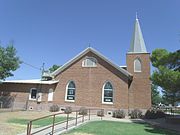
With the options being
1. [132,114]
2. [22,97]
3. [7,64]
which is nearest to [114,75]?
[132,114]

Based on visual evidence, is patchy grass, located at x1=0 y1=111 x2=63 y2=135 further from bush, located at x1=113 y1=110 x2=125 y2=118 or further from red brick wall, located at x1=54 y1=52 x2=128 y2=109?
bush, located at x1=113 y1=110 x2=125 y2=118

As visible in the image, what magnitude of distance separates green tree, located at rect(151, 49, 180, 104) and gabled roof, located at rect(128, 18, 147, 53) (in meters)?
9.59

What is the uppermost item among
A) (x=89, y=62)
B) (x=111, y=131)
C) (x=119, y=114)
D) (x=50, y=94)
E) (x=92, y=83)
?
(x=89, y=62)

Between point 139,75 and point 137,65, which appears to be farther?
point 137,65

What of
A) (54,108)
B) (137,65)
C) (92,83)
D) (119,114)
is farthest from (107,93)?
(54,108)

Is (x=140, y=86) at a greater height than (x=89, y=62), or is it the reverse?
(x=89, y=62)

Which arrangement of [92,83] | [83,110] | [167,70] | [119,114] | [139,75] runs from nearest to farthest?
[167,70] < [119,114] < [83,110] < [139,75] < [92,83]

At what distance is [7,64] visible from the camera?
28.2 m

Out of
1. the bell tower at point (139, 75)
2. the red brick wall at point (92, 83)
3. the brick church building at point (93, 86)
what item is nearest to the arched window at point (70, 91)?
the brick church building at point (93, 86)

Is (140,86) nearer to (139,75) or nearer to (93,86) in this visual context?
(139,75)

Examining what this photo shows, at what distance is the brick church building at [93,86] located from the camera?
24672 millimetres

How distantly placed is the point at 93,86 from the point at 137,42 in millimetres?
8331

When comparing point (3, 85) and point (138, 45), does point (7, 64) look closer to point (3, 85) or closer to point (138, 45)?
point (3, 85)

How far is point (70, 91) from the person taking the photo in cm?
2681
